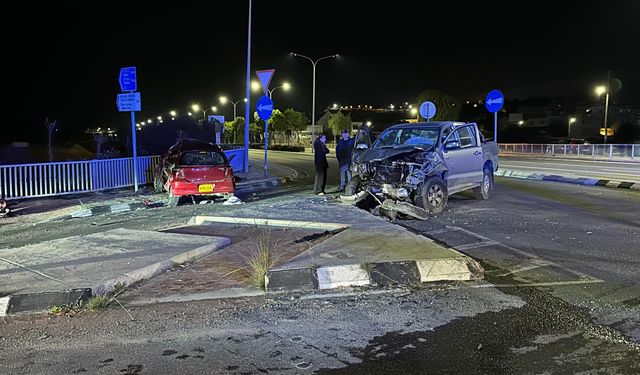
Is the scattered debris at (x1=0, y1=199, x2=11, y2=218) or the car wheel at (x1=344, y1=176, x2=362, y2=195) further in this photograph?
the car wheel at (x1=344, y1=176, x2=362, y2=195)

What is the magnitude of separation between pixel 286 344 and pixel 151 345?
1.10 m

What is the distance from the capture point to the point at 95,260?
6789 millimetres

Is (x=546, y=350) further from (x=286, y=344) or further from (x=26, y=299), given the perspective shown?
(x=26, y=299)

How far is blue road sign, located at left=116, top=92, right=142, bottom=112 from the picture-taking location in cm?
1469

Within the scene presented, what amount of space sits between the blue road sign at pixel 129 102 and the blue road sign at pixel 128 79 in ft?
0.59

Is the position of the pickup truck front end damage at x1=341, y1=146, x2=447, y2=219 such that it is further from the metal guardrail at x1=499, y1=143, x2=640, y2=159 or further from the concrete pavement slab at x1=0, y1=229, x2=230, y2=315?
the metal guardrail at x1=499, y1=143, x2=640, y2=159

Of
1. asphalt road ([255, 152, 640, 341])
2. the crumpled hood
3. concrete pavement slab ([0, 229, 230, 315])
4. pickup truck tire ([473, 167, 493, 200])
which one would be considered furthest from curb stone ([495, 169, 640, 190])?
concrete pavement slab ([0, 229, 230, 315])

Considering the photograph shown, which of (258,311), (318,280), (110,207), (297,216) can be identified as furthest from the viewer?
(110,207)

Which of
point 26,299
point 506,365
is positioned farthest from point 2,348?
point 506,365

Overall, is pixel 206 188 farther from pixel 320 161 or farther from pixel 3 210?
pixel 3 210

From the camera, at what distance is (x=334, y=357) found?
414 centimetres

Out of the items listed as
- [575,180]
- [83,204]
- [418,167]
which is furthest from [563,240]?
[575,180]

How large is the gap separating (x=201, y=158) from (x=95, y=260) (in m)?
6.75

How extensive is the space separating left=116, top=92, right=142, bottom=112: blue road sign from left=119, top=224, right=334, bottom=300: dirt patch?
6.40m
